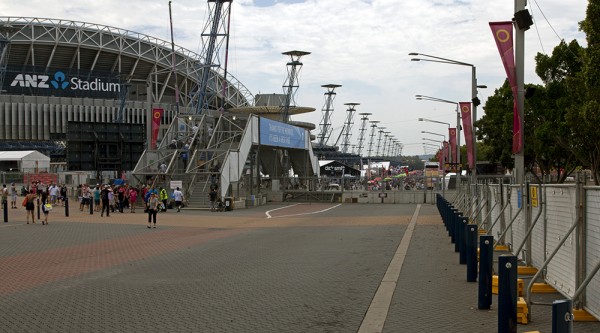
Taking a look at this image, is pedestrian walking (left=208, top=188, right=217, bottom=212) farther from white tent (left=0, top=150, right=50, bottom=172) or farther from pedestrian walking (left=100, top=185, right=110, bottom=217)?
white tent (left=0, top=150, right=50, bottom=172)

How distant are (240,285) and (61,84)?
8860 cm

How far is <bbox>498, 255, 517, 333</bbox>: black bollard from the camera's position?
7.39 metres

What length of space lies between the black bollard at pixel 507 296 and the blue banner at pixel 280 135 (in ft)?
135

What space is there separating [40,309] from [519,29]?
11.6m

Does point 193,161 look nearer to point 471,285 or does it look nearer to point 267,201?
point 267,201

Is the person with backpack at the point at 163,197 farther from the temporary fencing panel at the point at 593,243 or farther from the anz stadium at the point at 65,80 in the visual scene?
the anz stadium at the point at 65,80

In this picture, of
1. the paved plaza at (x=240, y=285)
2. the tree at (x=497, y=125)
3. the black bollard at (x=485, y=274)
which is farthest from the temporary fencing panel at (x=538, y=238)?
the tree at (x=497, y=125)

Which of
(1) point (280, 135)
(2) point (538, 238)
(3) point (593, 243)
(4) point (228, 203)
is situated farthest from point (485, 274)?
(1) point (280, 135)

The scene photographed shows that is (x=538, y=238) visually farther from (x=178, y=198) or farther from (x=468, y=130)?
(x=178, y=198)

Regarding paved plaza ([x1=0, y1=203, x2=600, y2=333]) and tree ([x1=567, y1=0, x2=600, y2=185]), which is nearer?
paved plaza ([x1=0, y1=203, x2=600, y2=333])

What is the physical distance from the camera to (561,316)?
4.57 metres

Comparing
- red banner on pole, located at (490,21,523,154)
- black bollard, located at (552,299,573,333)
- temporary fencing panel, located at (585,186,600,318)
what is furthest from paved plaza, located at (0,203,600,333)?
red banner on pole, located at (490,21,523,154)

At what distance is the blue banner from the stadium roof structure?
32715 mm

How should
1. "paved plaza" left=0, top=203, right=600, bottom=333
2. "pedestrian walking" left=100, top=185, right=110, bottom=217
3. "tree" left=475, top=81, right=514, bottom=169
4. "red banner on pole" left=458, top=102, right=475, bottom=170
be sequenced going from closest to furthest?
1. "paved plaza" left=0, top=203, right=600, bottom=333
2. "red banner on pole" left=458, top=102, right=475, bottom=170
3. "pedestrian walking" left=100, top=185, right=110, bottom=217
4. "tree" left=475, top=81, right=514, bottom=169
